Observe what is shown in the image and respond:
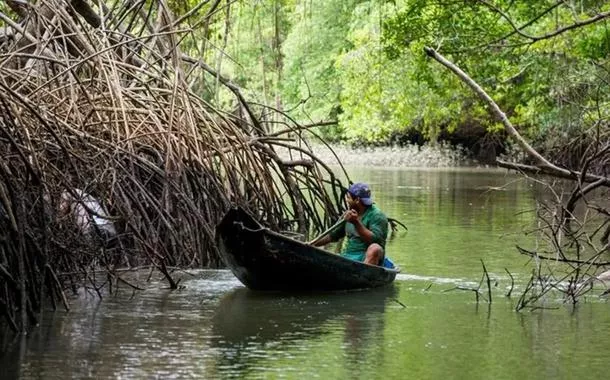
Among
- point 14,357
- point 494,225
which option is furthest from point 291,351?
point 494,225

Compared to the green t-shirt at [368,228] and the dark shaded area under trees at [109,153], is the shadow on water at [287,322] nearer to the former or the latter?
the green t-shirt at [368,228]

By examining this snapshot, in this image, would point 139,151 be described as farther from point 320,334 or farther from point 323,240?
point 320,334

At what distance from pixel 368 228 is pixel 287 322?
2182mm

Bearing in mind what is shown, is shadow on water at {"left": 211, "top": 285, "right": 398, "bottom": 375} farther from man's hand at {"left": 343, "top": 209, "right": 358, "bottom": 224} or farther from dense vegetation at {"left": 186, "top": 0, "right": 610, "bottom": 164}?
dense vegetation at {"left": 186, "top": 0, "right": 610, "bottom": 164}

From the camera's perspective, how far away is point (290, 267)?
10.3 meters

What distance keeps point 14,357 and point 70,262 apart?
7.85ft

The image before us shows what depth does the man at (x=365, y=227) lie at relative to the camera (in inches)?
433

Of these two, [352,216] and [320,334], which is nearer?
[320,334]

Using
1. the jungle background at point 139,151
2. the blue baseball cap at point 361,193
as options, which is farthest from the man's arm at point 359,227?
the jungle background at point 139,151

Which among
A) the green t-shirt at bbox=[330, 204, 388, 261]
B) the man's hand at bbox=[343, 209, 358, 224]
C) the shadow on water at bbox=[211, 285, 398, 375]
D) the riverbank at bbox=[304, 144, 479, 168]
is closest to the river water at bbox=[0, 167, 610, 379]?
the shadow on water at bbox=[211, 285, 398, 375]

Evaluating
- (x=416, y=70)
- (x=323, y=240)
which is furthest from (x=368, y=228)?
(x=416, y=70)

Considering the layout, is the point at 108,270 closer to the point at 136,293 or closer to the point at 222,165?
the point at 136,293

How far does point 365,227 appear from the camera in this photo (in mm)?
11023

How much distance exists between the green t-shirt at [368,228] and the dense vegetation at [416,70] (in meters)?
4.43
